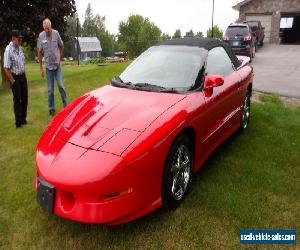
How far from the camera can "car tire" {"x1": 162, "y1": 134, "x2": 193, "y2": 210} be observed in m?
3.71

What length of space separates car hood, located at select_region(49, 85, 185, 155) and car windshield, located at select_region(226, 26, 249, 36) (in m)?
15.3

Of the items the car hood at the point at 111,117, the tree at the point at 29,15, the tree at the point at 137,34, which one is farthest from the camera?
the tree at the point at 137,34

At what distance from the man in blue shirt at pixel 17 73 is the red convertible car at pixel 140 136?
2830 millimetres

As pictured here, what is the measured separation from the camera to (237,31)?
18891 millimetres

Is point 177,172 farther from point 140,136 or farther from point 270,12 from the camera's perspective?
point 270,12

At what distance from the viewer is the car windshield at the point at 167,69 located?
15.2ft

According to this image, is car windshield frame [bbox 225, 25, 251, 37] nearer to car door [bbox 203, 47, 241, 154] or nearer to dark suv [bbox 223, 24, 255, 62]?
dark suv [bbox 223, 24, 255, 62]

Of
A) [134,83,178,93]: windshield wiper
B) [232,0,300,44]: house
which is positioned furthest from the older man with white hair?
[232,0,300,44]: house

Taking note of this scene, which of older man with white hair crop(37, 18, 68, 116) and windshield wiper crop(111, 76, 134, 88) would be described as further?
older man with white hair crop(37, 18, 68, 116)

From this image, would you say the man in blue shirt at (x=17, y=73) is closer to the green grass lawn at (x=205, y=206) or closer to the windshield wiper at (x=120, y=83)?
the green grass lawn at (x=205, y=206)

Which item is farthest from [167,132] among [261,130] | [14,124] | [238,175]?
[14,124]

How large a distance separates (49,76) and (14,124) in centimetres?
125

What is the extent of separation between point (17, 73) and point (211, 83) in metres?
4.19

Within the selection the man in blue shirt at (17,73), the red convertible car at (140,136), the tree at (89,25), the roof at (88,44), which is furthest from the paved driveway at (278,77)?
the tree at (89,25)
